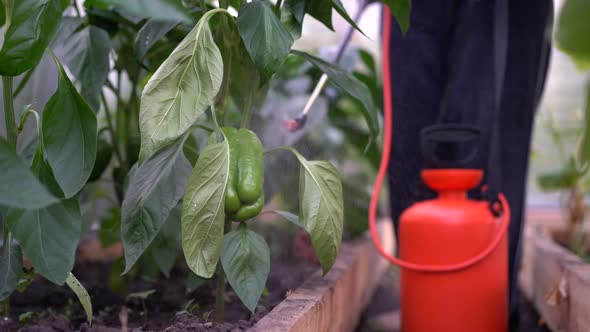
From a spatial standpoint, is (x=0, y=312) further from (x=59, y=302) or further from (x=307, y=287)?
(x=307, y=287)

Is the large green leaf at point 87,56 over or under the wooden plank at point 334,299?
over

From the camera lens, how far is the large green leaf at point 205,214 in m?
0.59

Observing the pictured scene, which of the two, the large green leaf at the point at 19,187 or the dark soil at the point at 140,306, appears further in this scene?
the dark soil at the point at 140,306

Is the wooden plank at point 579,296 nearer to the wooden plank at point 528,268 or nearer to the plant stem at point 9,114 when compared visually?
the wooden plank at point 528,268

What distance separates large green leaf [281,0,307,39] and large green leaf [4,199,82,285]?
0.36 metres

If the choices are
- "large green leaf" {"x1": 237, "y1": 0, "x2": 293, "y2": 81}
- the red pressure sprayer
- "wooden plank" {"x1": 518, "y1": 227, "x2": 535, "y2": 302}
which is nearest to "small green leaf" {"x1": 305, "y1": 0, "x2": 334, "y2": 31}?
"large green leaf" {"x1": 237, "y1": 0, "x2": 293, "y2": 81}

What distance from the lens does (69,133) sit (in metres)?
0.65

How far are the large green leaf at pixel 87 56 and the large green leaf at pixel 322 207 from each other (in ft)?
1.10

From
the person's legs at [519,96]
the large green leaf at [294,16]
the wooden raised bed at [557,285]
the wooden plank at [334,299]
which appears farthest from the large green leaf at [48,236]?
the person's legs at [519,96]

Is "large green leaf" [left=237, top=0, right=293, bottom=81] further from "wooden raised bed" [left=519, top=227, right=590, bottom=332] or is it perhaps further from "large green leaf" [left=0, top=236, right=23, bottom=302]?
"wooden raised bed" [left=519, top=227, right=590, bottom=332]

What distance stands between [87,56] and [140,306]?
434mm

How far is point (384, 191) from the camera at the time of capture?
2293 millimetres

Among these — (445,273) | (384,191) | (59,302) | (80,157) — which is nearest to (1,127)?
(59,302)

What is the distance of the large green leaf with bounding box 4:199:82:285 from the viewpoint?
1.93ft
